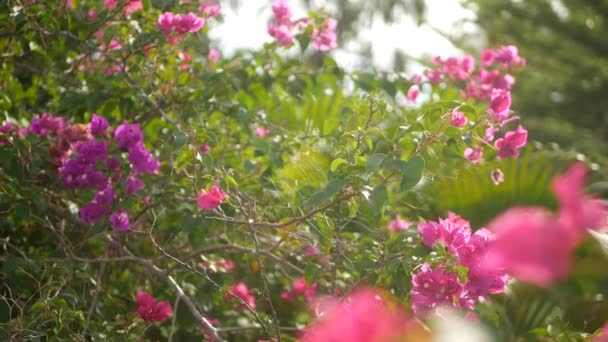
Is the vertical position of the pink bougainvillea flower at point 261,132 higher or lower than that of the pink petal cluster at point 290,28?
lower

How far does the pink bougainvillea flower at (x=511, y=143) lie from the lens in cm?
142

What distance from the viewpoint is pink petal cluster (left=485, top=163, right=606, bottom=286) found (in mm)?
367

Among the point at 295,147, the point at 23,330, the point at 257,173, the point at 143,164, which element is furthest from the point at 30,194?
the point at 295,147

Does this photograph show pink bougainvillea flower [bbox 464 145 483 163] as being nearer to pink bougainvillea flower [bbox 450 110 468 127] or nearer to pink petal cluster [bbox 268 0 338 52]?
pink bougainvillea flower [bbox 450 110 468 127]

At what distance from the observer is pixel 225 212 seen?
4.32 feet

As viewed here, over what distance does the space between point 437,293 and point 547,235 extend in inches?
28.3

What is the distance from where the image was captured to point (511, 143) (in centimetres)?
143

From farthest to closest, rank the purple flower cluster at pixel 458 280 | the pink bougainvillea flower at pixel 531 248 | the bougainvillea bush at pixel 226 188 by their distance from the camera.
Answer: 1. the bougainvillea bush at pixel 226 188
2. the purple flower cluster at pixel 458 280
3. the pink bougainvillea flower at pixel 531 248

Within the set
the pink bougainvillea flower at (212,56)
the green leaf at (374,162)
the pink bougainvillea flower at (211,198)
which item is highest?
the green leaf at (374,162)

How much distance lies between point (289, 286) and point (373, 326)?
1.46 metres

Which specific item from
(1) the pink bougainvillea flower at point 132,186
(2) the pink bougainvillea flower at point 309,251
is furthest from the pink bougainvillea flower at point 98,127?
(2) the pink bougainvillea flower at point 309,251

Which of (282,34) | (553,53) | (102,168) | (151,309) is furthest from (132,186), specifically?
(553,53)

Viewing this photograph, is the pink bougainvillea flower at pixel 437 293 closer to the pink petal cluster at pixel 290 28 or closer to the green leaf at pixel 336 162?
the green leaf at pixel 336 162

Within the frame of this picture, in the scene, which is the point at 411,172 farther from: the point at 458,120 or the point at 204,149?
the point at 204,149
